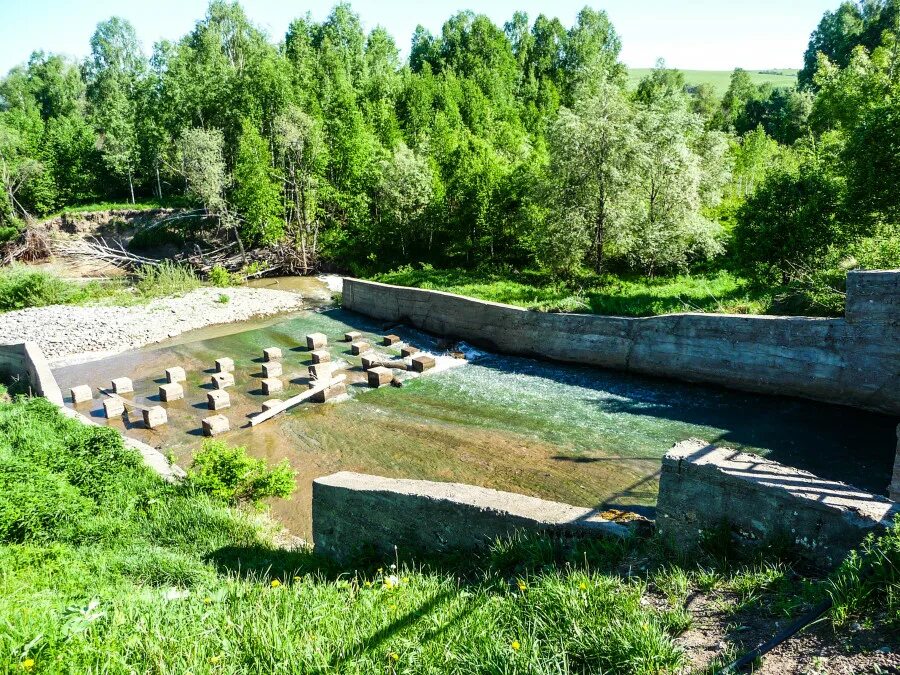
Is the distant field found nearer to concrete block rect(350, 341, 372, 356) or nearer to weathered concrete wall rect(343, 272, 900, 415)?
weathered concrete wall rect(343, 272, 900, 415)

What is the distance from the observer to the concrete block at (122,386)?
665 inches

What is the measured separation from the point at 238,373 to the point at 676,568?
16300 millimetres

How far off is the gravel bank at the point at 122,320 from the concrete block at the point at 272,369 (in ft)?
25.2

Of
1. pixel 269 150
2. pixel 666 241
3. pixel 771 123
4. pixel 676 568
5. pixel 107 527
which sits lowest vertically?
pixel 107 527

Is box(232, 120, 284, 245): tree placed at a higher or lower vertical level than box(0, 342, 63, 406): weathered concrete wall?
higher

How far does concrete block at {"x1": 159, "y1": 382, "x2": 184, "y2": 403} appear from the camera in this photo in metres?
16.3

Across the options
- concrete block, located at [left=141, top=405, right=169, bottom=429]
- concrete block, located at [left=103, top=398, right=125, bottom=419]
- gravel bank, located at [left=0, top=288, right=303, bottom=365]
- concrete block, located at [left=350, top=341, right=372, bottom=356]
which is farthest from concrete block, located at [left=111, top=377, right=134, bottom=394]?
concrete block, located at [left=350, top=341, right=372, bottom=356]

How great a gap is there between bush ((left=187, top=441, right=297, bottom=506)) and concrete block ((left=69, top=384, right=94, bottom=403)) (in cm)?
864

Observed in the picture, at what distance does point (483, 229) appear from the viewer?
28375 millimetres

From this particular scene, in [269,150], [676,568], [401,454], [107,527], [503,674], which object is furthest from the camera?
[269,150]

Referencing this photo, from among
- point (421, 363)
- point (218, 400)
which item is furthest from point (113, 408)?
point (421, 363)

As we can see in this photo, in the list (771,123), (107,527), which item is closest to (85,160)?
(107,527)

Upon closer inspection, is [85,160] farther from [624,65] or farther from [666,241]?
[624,65]

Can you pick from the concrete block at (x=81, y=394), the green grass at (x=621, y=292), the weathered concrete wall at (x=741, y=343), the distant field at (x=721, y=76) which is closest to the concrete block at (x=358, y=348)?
the weathered concrete wall at (x=741, y=343)
